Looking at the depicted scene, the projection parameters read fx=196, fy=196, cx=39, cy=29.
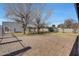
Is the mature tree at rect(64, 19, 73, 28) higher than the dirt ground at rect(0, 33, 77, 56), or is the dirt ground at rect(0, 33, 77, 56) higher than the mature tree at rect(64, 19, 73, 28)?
the mature tree at rect(64, 19, 73, 28)

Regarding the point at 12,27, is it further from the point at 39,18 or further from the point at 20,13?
the point at 39,18

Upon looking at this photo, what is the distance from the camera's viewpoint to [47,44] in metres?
3.13

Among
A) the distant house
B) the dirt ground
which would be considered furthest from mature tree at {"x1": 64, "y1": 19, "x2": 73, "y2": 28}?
the distant house

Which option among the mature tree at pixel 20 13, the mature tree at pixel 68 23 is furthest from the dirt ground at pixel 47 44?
the mature tree at pixel 20 13

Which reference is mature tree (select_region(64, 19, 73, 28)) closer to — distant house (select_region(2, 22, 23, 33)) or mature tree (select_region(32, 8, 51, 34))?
mature tree (select_region(32, 8, 51, 34))

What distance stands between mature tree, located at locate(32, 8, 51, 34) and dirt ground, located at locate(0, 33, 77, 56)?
0.55ft

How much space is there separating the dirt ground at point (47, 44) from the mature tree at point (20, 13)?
23cm

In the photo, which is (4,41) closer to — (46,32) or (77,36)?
(46,32)

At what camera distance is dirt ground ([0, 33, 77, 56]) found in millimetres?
3117

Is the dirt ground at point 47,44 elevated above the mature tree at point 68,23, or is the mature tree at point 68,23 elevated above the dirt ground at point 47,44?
the mature tree at point 68,23

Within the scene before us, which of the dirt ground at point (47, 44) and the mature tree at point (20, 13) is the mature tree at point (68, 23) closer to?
the dirt ground at point (47, 44)

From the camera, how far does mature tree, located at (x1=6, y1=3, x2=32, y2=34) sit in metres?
3.14

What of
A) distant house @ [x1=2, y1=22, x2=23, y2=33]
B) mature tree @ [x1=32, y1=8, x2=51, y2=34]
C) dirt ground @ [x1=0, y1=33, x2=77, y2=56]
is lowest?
dirt ground @ [x1=0, y1=33, x2=77, y2=56]

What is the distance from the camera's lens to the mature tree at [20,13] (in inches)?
124
